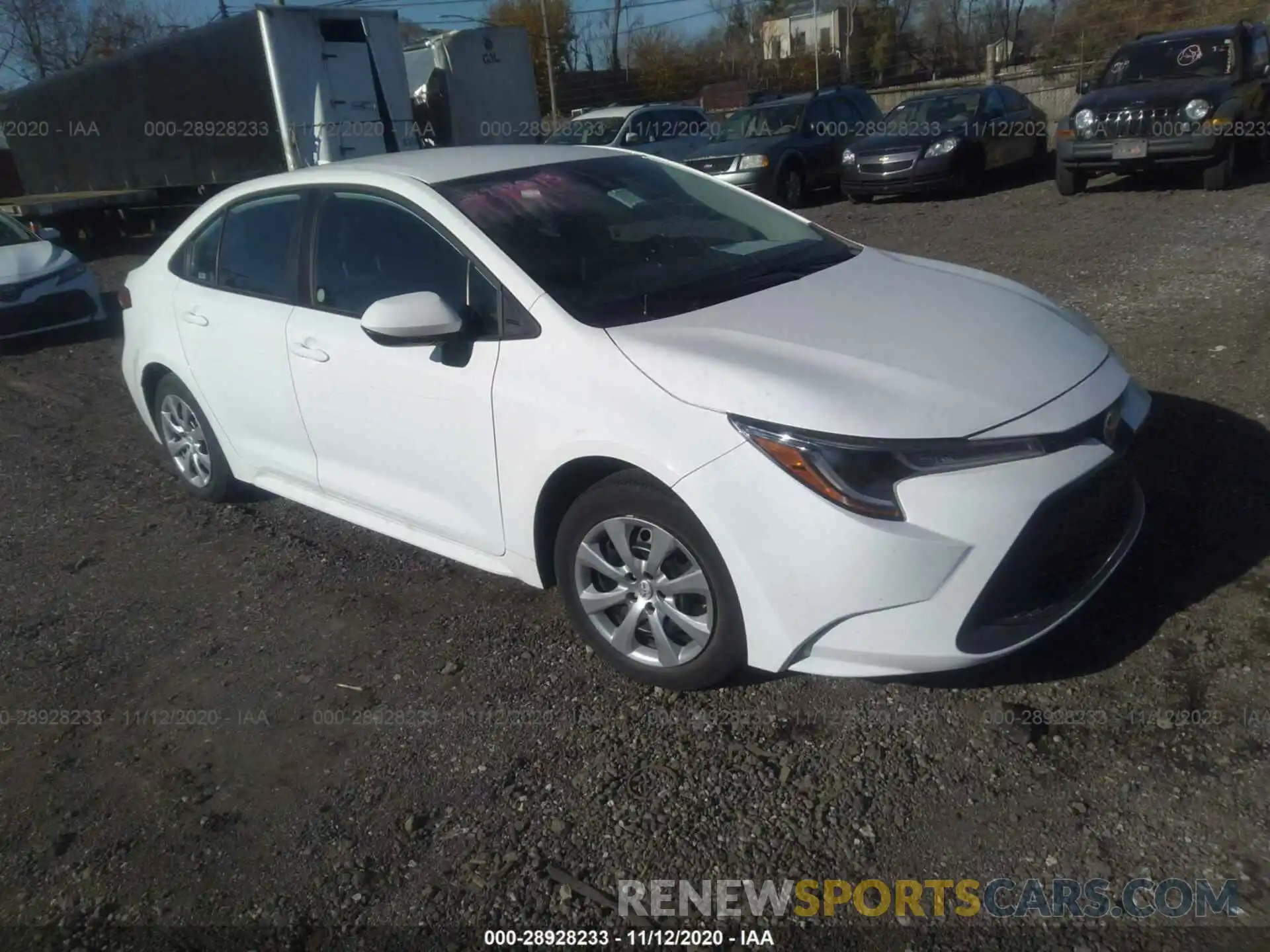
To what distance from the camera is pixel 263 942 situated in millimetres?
2598

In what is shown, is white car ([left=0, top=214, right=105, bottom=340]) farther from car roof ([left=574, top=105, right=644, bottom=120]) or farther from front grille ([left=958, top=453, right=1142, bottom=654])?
front grille ([left=958, top=453, right=1142, bottom=654])

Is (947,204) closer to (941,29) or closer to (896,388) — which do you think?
(896,388)

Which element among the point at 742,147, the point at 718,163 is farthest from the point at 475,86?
the point at 742,147

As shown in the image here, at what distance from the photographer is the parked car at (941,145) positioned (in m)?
13.3

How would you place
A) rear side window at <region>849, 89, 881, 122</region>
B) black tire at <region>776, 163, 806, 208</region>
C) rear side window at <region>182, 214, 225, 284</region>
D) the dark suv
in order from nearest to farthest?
rear side window at <region>182, 214, 225, 284</region> < the dark suv < black tire at <region>776, 163, 806, 208</region> < rear side window at <region>849, 89, 881, 122</region>

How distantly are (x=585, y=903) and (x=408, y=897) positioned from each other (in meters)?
0.46

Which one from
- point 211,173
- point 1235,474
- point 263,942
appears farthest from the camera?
point 211,173

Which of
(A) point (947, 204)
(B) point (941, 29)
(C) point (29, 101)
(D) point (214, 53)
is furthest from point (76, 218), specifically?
(B) point (941, 29)

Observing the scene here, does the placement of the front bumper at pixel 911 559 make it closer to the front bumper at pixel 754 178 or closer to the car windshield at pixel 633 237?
the car windshield at pixel 633 237

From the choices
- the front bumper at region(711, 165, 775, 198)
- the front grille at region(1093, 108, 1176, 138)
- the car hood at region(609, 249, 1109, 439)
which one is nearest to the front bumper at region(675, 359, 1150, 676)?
the car hood at region(609, 249, 1109, 439)

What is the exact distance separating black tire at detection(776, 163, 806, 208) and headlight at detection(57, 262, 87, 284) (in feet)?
27.6

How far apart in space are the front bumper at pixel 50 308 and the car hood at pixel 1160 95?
1070cm

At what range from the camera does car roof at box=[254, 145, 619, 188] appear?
4.03 metres

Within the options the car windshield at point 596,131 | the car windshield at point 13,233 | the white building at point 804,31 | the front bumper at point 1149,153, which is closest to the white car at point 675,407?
the car windshield at point 13,233
